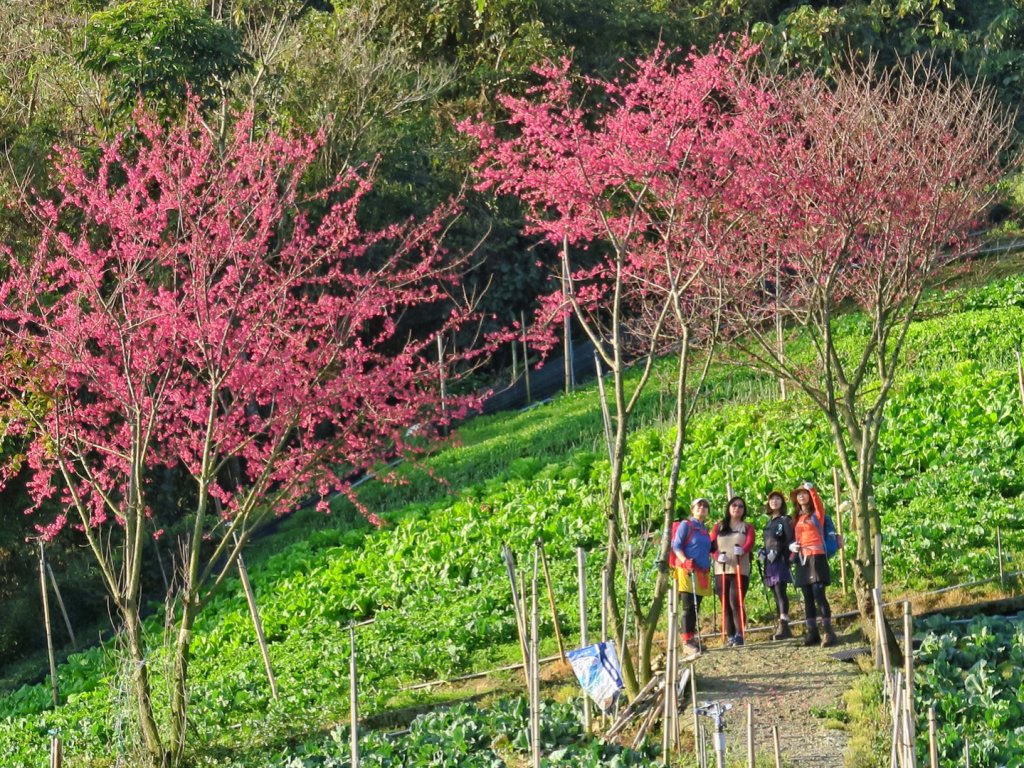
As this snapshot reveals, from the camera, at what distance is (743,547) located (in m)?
13.1

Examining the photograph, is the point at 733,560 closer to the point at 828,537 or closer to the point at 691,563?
the point at 691,563

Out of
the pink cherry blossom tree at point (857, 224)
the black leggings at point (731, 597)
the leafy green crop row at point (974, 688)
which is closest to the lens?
the leafy green crop row at point (974, 688)

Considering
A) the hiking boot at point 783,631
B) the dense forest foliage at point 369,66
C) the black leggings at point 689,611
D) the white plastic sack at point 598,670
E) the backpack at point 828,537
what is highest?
the dense forest foliage at point 369,66

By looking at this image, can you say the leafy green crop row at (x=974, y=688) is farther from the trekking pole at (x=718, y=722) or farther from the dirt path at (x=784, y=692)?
the trekking pole at (x=718, y=722)

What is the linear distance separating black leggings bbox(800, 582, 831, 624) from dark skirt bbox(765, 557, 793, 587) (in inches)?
7.4

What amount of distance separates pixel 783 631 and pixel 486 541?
552cm

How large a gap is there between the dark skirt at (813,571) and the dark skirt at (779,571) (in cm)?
17

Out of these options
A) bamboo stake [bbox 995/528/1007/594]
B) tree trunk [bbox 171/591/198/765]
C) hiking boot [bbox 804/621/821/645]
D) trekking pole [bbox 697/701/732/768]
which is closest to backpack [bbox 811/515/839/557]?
hiking boot [bbox 804/621/821/645]

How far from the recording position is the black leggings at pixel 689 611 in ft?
42.6

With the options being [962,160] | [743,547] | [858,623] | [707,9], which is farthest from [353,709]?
[707,9]

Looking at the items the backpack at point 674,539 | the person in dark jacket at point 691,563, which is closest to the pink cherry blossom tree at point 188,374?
the backpack at point 674,539

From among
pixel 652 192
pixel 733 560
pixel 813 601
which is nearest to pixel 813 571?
pixel 813 601

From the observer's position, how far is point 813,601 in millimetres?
12891

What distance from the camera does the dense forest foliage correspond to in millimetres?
22344
